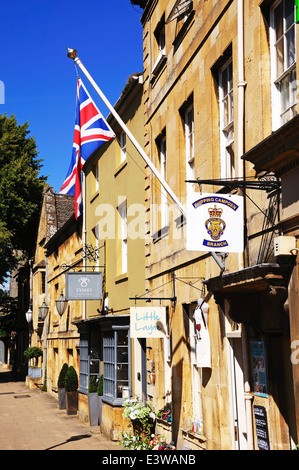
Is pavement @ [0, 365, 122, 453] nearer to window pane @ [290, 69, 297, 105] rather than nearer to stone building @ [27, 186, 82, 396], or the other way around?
stone building @ [27, 186, 82, 396]

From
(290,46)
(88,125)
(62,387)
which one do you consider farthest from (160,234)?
(62,387)

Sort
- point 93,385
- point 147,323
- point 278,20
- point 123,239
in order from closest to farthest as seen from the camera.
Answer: point 278,20 < point 147,323 < point 123,239 < point 93,385

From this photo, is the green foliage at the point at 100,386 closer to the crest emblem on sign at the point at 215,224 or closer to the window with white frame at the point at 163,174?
the window with white frame at the point at 163,174

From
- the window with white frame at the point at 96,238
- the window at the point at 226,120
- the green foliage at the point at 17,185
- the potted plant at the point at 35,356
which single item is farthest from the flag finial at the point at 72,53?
the potted plant at the point at 35,356

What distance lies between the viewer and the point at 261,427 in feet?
25.5

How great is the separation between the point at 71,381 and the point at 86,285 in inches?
200

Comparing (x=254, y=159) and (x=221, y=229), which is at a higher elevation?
(x=254, y=159)

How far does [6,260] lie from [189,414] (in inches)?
1070

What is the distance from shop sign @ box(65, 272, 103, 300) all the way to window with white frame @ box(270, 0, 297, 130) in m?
11.0

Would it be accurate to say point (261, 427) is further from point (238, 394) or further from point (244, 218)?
point (244, 218)

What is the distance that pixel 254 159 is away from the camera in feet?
22.2

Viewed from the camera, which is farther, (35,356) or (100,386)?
(35,356)
